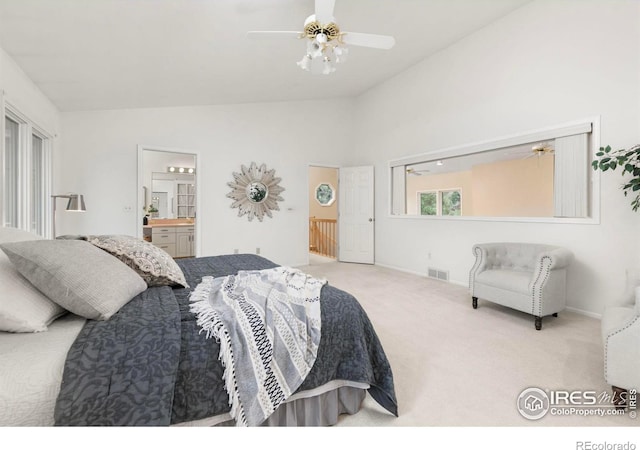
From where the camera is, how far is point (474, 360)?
2.12 m

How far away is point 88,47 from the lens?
2678mm

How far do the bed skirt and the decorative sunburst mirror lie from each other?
13.7 ft

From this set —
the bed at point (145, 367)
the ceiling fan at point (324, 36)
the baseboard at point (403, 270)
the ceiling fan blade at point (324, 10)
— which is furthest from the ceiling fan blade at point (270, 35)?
the baseboard at point (403, 270)

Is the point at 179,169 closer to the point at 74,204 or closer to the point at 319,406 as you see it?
the point at 74,204

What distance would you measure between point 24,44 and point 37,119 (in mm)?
1033

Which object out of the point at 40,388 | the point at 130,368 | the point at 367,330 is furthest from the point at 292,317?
the point at 40,388

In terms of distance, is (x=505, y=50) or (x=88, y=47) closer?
(x=88, y=47)

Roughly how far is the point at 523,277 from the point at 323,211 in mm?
6398

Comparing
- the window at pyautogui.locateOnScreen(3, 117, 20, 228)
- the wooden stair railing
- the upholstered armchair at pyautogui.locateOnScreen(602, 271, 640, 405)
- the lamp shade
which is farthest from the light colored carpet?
the wooden stair railing

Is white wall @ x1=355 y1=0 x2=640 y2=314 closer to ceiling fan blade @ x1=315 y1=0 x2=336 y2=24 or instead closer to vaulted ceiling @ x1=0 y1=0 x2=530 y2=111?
vaulted ceiling @ x1=0 y1=0 x2=530 y2=111

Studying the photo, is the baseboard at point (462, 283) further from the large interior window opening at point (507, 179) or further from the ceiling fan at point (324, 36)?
the ceiling fan at point (324, 36)

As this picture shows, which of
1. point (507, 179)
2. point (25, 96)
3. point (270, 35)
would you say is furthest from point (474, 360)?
point (25, 96)

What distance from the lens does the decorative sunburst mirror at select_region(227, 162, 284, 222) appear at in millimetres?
5215
